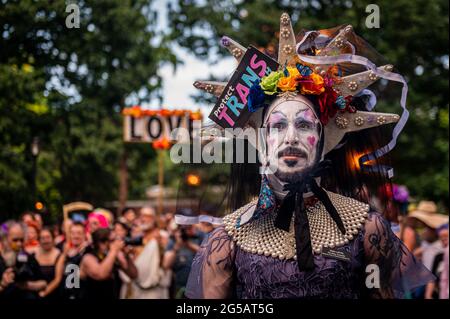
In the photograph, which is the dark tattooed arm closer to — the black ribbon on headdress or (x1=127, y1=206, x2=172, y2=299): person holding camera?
the black ribbon on headdress

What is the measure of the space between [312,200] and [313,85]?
0.59 metres

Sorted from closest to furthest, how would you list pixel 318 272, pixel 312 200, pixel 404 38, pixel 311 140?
pixel 318 272, pixel 311 140, pixel 312 200, pixel 404 38

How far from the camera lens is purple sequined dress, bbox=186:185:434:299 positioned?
410 cm

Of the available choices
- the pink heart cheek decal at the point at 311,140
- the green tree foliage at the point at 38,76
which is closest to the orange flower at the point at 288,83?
the pink heart cheek decal at the point at 311,140

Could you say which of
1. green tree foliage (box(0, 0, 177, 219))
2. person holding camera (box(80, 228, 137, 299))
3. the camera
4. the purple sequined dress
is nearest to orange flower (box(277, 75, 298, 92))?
the purple sequined dress

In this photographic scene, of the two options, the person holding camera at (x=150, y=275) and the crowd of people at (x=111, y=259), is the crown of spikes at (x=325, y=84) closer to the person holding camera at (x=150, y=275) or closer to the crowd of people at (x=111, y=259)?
the crowd of people at (x=111, y=259)

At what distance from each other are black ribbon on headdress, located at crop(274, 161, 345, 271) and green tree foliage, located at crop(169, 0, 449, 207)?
1231 cm

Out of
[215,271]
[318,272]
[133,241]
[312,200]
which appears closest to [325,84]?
[312,200]

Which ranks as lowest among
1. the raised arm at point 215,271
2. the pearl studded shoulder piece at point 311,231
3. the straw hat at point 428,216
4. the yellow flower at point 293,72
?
the straw hat at point 428,216

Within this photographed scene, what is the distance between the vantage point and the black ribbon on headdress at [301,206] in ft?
13.8

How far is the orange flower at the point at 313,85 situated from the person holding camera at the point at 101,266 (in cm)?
470

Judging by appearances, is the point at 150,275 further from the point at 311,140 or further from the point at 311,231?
the point at 311,140

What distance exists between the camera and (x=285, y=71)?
14.1 feet

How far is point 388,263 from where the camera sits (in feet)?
13.9
